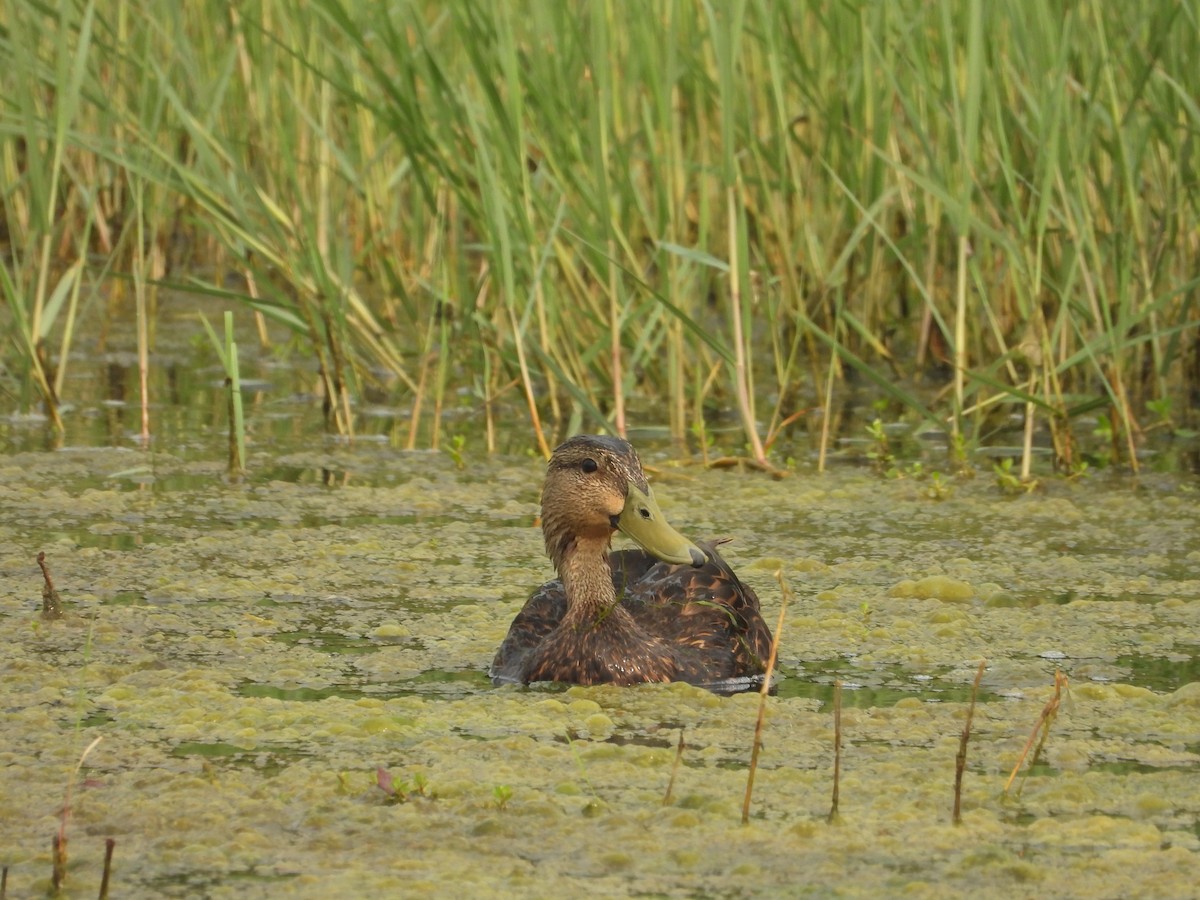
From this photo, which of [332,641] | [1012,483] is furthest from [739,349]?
[332,641]

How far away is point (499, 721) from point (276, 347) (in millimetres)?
5183

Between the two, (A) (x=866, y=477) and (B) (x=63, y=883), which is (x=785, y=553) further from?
(B) (x=63, y=883)

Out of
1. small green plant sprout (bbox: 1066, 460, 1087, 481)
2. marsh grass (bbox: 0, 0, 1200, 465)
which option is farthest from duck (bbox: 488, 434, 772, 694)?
small green plant sprout (bbox: 1066, 460, 1087, 481)

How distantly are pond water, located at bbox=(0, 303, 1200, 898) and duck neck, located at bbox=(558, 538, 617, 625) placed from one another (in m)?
0.24

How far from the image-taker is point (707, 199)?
6.39m

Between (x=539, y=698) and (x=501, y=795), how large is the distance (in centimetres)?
90

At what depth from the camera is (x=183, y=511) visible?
588 cm

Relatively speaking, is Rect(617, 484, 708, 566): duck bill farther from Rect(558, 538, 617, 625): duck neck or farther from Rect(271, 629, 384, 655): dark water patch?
Rect(271, 629, 384, 655): dark water patch

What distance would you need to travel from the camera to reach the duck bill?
170 inches

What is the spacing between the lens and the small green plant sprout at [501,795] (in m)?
3.27

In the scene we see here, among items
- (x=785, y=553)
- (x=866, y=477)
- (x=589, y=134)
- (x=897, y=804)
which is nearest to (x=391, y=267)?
(x=589, y=134)

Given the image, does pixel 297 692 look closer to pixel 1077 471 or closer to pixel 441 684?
pixel 441 684

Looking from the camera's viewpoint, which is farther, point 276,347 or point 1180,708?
point 276,347

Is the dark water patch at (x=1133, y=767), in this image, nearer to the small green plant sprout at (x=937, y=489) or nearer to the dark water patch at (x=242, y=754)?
the dark water patch at (x=242, y=754)
